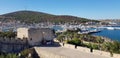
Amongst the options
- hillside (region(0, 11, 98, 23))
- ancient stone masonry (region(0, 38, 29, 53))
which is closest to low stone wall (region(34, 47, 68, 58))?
ancient stone masonry (region(0, 38, 29, 53))

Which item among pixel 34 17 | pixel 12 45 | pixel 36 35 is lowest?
pixel 34 17

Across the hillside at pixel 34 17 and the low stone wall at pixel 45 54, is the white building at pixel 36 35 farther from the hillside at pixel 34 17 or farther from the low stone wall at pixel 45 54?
the hillside at pixel 34 17

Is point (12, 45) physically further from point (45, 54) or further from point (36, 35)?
point (45, 54)

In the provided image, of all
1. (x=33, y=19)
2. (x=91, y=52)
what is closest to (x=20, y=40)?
(x=91, y=52)

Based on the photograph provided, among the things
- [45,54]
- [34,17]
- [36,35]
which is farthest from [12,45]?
[34,17]

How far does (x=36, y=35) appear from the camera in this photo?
2464 centimetres

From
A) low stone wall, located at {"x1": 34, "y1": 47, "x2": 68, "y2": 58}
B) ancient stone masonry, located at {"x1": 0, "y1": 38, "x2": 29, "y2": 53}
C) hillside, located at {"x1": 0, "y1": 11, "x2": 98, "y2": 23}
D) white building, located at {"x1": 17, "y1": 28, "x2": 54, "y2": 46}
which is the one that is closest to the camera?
low stone wall, located at {"x1": 34, "y1": 47, "x2": 68, "y2": 58}

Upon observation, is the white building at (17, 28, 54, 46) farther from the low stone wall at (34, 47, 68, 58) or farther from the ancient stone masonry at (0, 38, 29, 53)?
the low stone wall at (34, 47, 68, 58)

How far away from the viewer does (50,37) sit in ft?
84.1

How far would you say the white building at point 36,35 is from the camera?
79.8 ft

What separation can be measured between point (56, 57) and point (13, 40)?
5.32 m

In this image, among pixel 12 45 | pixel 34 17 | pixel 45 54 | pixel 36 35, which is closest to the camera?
pixel 45 54

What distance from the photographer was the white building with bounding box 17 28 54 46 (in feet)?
79.8

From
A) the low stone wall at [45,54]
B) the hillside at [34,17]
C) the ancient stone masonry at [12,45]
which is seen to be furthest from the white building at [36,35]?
the hillside at [34,17]
